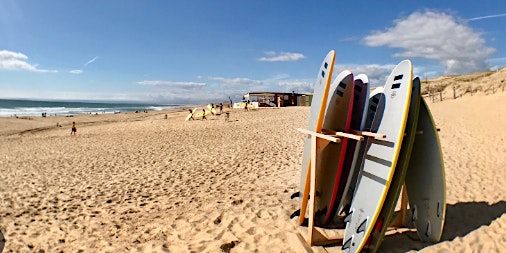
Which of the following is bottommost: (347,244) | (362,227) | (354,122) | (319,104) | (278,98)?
(347,244)

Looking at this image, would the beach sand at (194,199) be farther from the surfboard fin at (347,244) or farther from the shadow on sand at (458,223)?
the surfboard fin at (347,244)

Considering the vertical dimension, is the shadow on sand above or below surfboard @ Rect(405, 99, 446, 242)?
below

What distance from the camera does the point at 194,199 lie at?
23.1 feet

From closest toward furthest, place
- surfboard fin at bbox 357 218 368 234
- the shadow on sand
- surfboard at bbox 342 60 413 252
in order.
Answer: surfboard at bbox 342 60 413 252 → surfboard fin at bbox 357 218 368 234 → the shadow on sand

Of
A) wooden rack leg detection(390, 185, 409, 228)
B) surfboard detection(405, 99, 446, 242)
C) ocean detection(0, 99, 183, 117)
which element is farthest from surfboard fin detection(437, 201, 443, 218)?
ocean detection(0, 99, 183, 117)

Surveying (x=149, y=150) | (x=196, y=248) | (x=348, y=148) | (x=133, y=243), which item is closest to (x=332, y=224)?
(x=348, y=148)

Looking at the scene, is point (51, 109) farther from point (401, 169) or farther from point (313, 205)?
point (401, 169)

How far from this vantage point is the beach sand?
486 centimetres

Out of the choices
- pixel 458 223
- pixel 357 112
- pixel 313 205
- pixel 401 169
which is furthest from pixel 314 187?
pixel 458 223

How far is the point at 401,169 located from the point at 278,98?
40.7m

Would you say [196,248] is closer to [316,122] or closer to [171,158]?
[316,122]

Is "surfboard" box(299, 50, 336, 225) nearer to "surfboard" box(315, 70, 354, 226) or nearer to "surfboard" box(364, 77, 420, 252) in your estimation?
"surfboard" box(315, 70, 354, 226)

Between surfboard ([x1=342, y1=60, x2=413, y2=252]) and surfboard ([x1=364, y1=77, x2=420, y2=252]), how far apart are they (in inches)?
6.7

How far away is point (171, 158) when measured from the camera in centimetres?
1201
